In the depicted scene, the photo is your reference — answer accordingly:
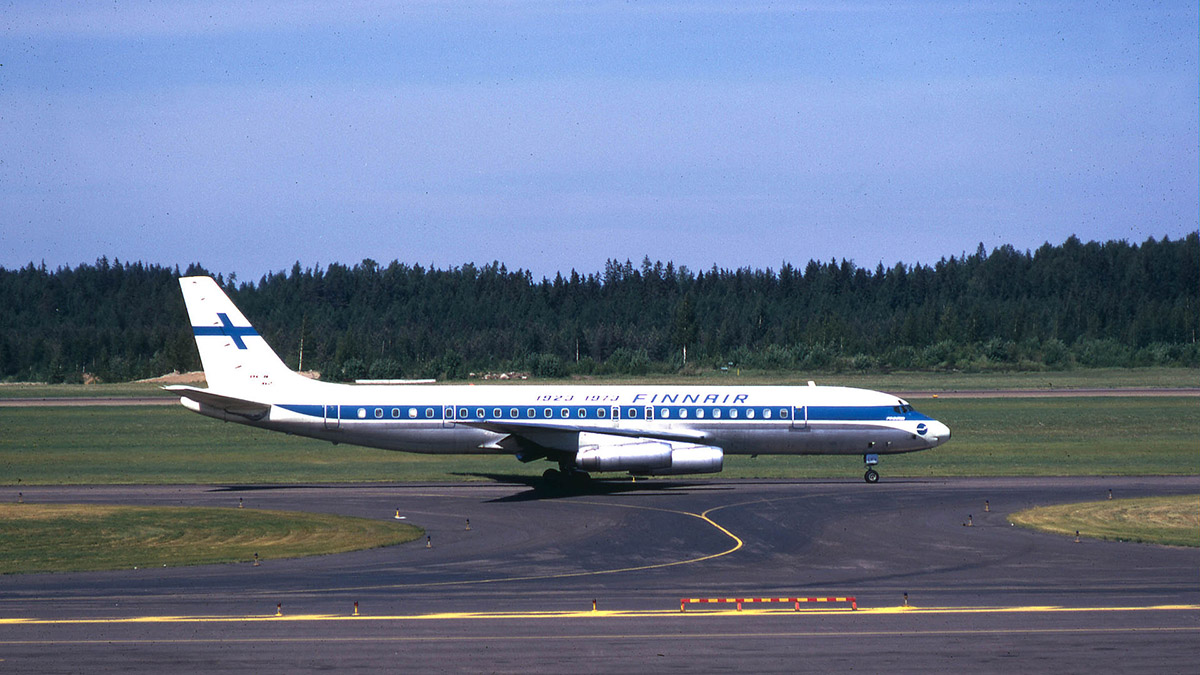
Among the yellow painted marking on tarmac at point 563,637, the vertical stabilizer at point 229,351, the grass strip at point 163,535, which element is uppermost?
the vertical stabilizer at point 229,351

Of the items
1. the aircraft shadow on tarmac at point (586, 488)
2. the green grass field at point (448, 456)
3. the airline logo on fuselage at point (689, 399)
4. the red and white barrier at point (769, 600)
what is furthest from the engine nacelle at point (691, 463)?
the red and white barrier at point (769, 600)

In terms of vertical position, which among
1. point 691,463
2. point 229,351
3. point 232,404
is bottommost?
point 691,463

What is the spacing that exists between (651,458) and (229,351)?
55.7 ft

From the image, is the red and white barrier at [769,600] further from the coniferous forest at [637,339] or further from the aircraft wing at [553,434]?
the coniferous forest at [637,339]

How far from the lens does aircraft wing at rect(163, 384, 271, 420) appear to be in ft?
136

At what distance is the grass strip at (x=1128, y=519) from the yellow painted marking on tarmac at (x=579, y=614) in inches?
357

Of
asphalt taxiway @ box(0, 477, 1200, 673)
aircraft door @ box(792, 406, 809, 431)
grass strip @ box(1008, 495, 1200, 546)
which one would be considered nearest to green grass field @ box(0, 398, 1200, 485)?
aircraft door @ box(792, 406, 809, 431)

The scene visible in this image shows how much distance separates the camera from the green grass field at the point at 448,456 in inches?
1836

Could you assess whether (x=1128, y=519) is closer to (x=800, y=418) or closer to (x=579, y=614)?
(x=800, y=418)

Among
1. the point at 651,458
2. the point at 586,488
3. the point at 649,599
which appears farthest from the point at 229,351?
the point at 649,599

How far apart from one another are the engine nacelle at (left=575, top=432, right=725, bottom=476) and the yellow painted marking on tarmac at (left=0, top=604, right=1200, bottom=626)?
17.8 meters

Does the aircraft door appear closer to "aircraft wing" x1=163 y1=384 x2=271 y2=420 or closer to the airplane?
the airplane

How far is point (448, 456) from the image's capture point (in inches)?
2207

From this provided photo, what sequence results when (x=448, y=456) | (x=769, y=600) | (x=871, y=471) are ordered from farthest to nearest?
(x=448, y=456) < (x=871, y=471) < (x=769, y=600)
